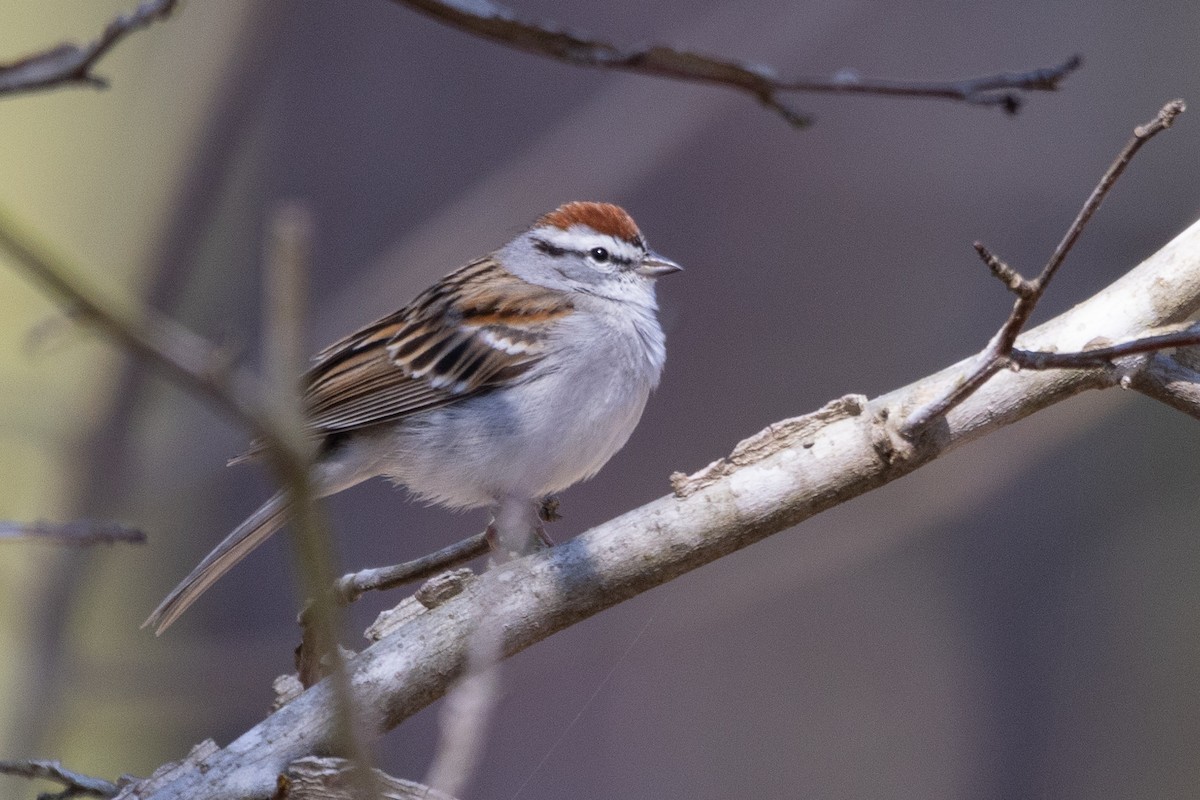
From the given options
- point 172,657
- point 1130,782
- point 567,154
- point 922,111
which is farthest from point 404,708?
point 922,111

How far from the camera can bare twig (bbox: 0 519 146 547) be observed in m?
1.42

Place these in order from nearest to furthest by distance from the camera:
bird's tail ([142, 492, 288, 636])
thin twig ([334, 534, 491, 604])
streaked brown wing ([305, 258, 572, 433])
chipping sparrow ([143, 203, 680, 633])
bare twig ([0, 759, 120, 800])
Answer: bare twig ([0, 759, 120, 800])
thin twig ([334, 534, 491, 604])
bird's tail ([142, 492, 288, 636])
chipping sparrow ([143, 203, 680, 633])
streaked brown wing ([305, 258, 572, 433])

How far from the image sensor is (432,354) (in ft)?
11.0

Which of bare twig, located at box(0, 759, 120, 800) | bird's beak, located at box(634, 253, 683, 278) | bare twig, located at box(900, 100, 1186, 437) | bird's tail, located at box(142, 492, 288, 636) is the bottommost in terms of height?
bare twig, located at box(900, 100, 1186, 437)

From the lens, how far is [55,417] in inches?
171

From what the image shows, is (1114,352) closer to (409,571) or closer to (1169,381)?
(1169,381)

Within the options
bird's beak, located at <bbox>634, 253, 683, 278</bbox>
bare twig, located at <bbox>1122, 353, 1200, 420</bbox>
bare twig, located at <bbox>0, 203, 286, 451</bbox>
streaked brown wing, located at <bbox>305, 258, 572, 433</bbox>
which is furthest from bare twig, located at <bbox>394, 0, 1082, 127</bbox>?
bird's beak, located at <bbox>634, 253, 683, 278</bbox>

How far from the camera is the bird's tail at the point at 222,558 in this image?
2.87m

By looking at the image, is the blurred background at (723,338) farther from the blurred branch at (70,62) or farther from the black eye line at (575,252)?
the blurred branch at (70,62)

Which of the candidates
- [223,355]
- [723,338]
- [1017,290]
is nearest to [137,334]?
[223,355]

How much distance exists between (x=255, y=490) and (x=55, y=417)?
842 mm

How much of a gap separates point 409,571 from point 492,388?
867 millimetres

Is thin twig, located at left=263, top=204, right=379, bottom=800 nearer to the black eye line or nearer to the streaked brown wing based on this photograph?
the streaked brown wing

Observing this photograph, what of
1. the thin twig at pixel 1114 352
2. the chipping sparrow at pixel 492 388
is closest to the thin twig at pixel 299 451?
the thin twig at pixel 1114 352
